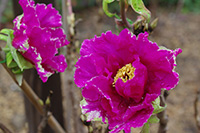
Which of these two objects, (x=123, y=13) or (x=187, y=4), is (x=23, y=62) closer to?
(x=123, y=13)

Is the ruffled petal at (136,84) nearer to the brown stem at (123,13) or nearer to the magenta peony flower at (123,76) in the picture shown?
the magenta peony flower at (123,76)

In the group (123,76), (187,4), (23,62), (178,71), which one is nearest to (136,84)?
(123,76)

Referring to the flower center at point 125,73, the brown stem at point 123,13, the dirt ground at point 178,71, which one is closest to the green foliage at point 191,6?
the dirt ground at point 178,71

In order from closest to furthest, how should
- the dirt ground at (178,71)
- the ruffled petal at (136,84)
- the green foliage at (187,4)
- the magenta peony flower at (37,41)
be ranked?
the ruffled petal at (136,84), the magenta peony flower at (37,41), the dirt ground at (178,71), the green foliage at (187,4)

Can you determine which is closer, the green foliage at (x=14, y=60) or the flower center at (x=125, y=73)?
the flower center at (x=125, y=73)

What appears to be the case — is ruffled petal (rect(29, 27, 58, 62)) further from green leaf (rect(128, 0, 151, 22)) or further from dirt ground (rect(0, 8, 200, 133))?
dirt ground (rect(0, 8, 200, 133))
